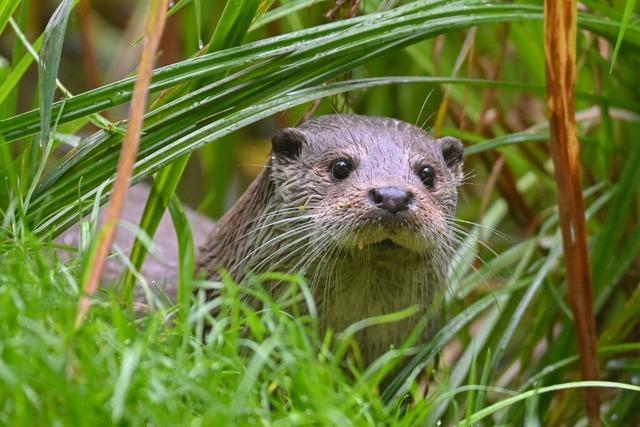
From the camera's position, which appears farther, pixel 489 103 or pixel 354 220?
pixel 489 103

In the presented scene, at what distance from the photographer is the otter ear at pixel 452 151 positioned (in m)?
3.09

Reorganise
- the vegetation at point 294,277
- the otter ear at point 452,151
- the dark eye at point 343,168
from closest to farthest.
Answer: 1. the vegetation at point 294,277
2. the dark eye at point 343,168
3. the otter ear at point 452,151

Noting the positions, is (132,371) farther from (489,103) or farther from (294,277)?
(489,103)

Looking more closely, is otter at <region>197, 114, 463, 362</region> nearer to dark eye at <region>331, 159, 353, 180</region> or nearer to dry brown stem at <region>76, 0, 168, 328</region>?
dark eye at <region>331, 159, 353, 180</region>

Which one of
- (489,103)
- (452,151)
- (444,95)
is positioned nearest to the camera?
(452,151)

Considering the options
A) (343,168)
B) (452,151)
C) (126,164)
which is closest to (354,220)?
(343,168)

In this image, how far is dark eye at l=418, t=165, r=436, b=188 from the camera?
293cm

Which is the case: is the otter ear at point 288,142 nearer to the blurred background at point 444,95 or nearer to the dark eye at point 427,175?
the blurred background at point 444,95

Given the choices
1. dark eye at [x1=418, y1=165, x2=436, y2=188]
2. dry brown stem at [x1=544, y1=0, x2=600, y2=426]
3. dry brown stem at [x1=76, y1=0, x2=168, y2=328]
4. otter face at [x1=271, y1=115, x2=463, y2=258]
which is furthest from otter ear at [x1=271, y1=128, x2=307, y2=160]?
dry brown stem at [x1=76, y1=0, x2=168, y2=328]

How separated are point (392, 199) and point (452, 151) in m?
0.54

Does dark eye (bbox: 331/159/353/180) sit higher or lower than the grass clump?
higher

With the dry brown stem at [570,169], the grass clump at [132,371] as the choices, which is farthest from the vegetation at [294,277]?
the dry brown stem at [570,169]

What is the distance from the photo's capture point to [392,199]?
2617 mm

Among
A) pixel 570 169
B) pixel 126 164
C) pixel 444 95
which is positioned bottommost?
pixel 570 169
